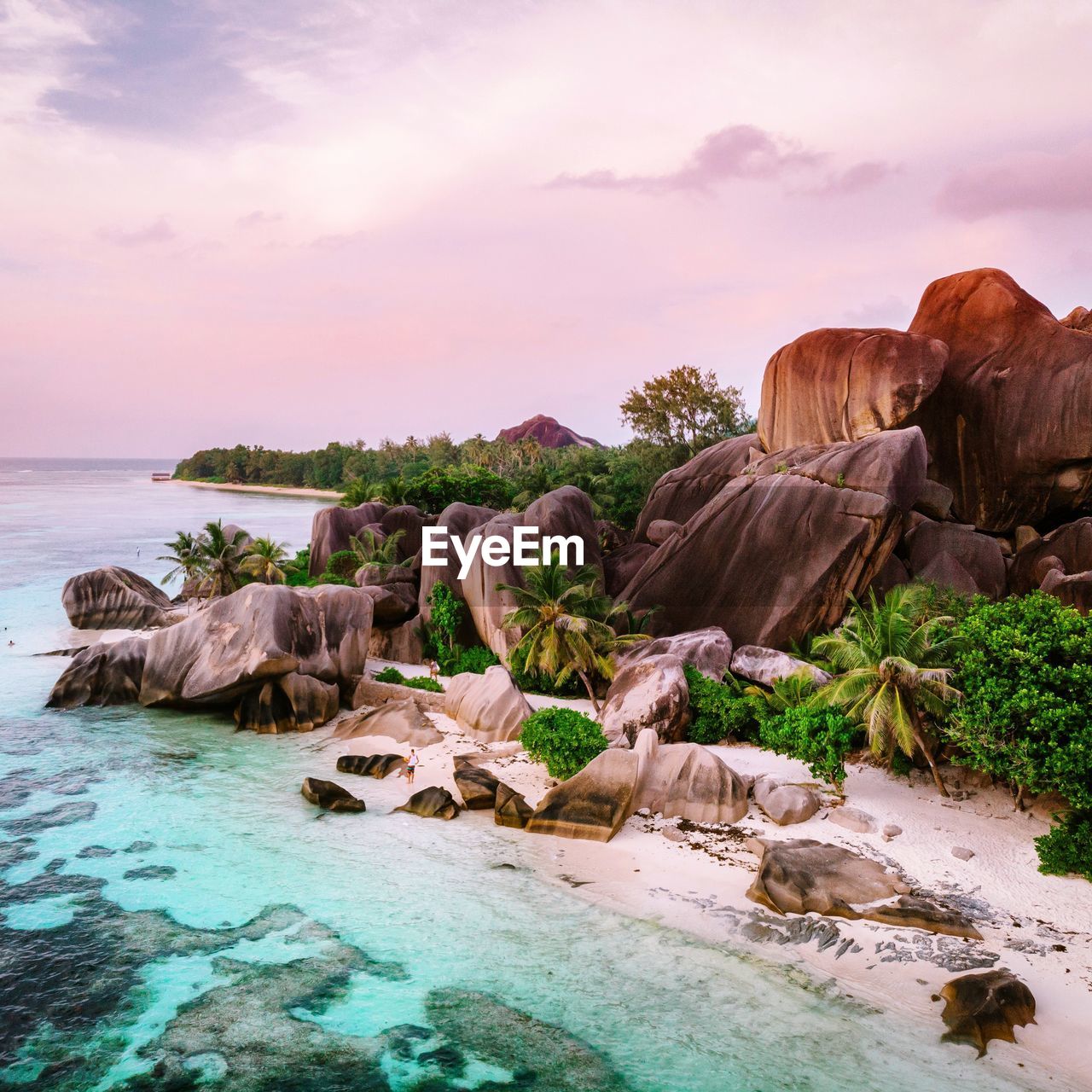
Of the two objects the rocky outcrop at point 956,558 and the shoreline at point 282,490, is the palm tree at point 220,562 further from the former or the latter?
the shoreline at point 282,490

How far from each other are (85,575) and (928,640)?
45.0 m

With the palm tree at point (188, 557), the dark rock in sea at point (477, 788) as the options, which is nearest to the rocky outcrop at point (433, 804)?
the dark rock in sea at point (477, 788)

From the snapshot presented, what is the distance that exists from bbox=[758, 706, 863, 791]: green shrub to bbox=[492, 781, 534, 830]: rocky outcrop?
24.1ft

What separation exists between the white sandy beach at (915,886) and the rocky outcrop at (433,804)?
46cm

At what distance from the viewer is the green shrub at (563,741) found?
874 inches

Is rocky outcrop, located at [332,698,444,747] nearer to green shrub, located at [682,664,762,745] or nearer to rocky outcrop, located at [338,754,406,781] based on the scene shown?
rocky outcrop, located at [338,754,406,781]

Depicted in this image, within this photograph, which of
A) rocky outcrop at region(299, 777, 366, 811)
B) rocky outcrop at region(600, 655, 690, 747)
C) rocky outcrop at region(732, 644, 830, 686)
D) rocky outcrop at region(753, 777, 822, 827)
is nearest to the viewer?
rocky outcrop at region(753, 777, 822, 827)

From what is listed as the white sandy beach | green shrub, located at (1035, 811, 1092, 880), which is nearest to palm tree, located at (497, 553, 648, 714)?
the white sandy beach

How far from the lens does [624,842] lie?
19.6 m

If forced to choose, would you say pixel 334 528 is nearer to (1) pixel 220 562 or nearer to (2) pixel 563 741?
(1) pixel 220 562

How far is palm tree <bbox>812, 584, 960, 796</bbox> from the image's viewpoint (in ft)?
61.8

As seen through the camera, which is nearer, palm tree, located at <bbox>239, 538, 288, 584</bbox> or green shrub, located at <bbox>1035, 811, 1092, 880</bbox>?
green shrub, located at <bbox>1035, 811, 1092, 880</bbox>

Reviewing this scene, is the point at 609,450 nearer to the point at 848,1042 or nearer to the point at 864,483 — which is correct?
the point at 864,483

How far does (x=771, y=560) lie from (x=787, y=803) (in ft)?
38.4
